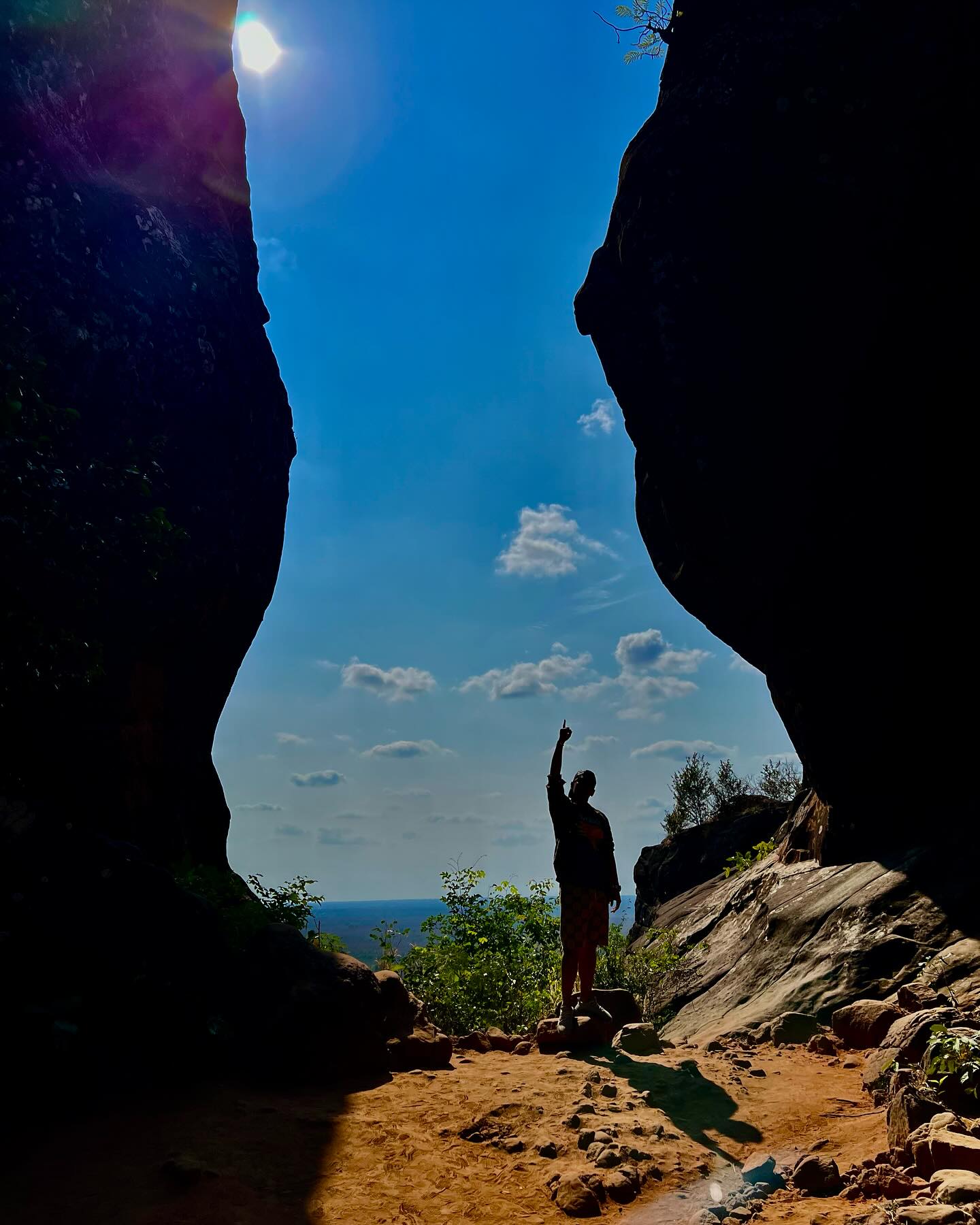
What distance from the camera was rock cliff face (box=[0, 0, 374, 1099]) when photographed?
6266 millimetres

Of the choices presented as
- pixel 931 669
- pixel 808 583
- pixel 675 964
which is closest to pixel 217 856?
pixel 675 964

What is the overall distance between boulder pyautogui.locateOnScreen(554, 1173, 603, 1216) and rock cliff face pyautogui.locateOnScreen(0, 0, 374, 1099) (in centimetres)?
302

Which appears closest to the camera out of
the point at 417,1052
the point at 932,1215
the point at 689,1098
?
the point at 932,1215

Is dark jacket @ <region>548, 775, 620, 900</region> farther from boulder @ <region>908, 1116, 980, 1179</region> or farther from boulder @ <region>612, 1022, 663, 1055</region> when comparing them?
boulder @ <region>908, 1116, 980, 1179</region>

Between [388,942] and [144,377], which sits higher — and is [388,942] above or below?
below

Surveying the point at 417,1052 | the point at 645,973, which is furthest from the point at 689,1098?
the point at 645,973

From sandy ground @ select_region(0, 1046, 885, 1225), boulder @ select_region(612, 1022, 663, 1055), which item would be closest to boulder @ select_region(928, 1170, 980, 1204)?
sandy ground @ select_region(0, 1046, 885, 1225)

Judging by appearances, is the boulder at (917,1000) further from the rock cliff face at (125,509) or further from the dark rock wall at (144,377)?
the dark rock wall at (144,377)

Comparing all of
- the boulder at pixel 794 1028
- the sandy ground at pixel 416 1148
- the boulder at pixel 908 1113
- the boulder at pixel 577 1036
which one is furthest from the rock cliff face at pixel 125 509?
the boulder at pixel 794 1028

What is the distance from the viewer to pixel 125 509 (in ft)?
43.0

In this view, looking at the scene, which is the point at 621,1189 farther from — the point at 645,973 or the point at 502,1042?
the point at 645,973

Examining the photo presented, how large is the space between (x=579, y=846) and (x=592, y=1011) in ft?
5.49

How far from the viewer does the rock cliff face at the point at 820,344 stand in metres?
13.9

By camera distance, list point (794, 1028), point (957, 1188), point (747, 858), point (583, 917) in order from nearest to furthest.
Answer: point (957, 1188) < point (583, 917) < point (794, 1028) < point (747, 858)
